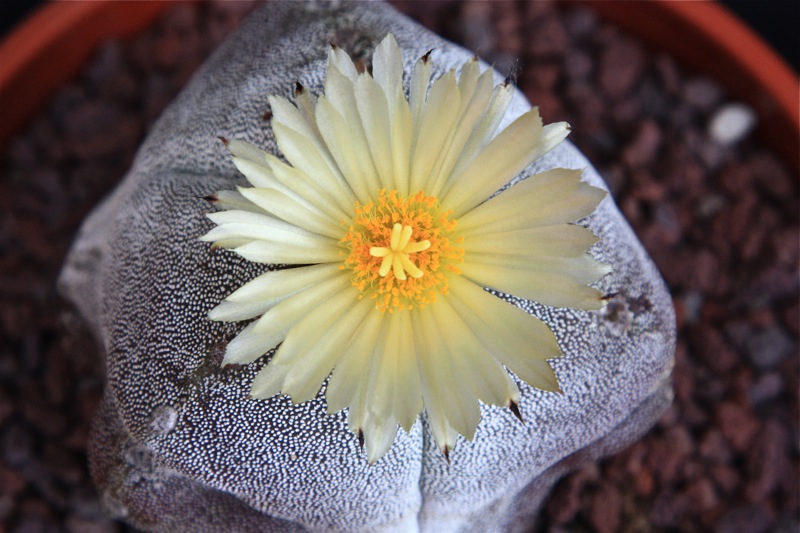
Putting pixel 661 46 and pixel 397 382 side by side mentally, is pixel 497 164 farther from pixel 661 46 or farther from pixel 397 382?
pixel 661 46

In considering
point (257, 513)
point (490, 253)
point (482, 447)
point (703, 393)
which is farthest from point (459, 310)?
point (703, 393)

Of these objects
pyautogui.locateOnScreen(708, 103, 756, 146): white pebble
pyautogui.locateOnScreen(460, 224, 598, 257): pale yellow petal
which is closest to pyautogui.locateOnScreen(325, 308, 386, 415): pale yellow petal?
pyautogui.locateOnScreen(460, 224, 598, 257): pale yellow petal

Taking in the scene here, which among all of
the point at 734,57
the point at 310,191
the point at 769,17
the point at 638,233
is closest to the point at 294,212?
the point at 310,191

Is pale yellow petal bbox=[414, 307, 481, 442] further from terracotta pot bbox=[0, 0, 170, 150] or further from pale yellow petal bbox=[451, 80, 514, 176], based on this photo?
terracotta pot bbox=[0, 0, 170, 150]

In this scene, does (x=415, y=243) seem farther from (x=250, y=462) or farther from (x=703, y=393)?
(x=703, y=393)

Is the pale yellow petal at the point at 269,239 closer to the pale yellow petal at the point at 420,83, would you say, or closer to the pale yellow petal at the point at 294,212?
the pale yellow petal at the point at 294,212

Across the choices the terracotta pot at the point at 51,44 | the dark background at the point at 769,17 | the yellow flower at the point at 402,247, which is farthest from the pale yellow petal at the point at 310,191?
the dark background at the point at 769,17
